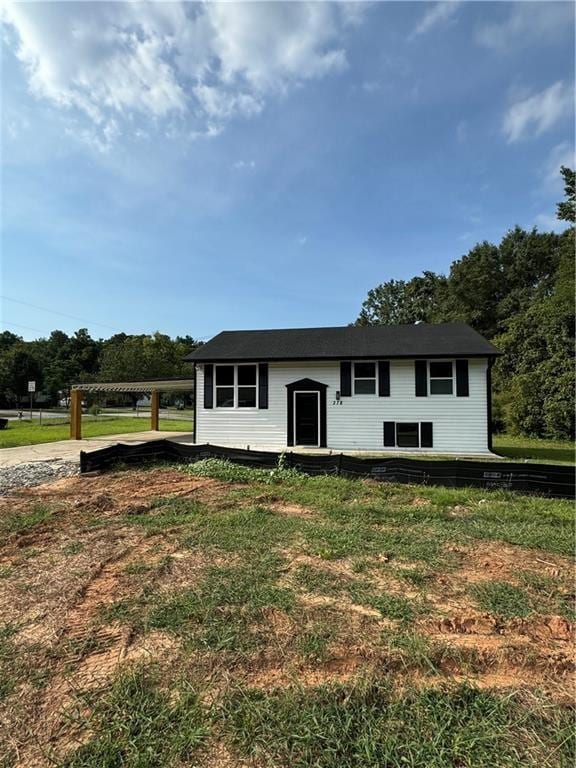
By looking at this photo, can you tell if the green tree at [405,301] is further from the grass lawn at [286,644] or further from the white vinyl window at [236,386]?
the grass lawn at [286,644]

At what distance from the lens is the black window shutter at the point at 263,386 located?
44.4 feet

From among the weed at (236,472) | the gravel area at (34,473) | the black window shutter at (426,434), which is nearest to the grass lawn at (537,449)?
the black window shutter at (426,434)

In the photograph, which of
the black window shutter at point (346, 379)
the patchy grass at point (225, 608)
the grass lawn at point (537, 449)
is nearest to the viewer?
the patchy grass at point (225, 608)

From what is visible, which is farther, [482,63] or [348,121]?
[348,121]

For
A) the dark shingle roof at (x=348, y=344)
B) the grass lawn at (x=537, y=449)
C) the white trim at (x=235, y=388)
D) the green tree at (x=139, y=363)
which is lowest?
the grass lawn at (x=537, y=449)

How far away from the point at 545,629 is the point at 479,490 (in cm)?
450

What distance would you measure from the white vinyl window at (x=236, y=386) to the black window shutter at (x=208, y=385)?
175 mm

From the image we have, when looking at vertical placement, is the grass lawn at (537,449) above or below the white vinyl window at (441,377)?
below

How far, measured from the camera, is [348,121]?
36.4 ft

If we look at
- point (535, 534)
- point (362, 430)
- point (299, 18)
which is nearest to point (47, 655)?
point (535, 534)

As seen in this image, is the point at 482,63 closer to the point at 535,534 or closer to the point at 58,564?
the point at 535,534

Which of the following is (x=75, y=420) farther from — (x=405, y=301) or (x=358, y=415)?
(x=405, y=301)

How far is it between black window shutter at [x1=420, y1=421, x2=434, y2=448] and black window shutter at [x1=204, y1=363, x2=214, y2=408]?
716cm

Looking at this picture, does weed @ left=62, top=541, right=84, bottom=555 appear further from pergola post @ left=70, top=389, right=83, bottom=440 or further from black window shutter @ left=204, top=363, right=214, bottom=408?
pergola post @ left=70, top=389, right=83, bottom=440
